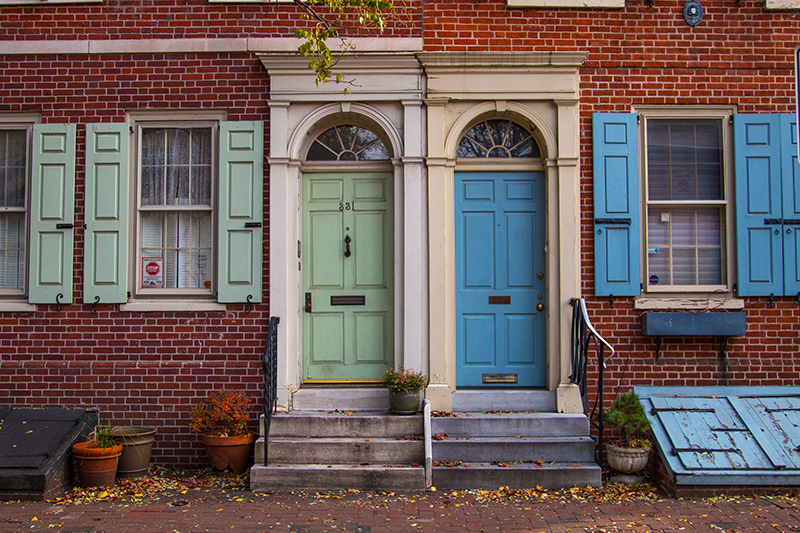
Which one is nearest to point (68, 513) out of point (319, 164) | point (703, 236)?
point (319, 164)

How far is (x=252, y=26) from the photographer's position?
614 centimetres

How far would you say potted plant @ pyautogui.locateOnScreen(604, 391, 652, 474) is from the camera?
5223 mm

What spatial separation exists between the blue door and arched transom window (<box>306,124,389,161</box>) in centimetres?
90

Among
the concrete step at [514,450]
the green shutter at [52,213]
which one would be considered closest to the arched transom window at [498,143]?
the concrete step at [514,450]

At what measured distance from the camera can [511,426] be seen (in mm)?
5613

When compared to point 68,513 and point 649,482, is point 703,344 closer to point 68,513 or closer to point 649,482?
point 649,482

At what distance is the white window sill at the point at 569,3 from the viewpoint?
20.2 feet

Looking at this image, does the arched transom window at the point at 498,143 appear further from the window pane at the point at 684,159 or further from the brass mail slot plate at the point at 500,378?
the brass mail slot plate at the point at 500,378

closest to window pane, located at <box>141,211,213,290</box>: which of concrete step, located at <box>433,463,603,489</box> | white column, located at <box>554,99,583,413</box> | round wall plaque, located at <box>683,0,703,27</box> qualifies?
concrete step, located at <box>433,463,603,489</box>

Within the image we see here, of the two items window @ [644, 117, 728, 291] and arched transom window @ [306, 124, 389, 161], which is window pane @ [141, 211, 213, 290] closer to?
arched transom window @ [306, 124, 389, 161]

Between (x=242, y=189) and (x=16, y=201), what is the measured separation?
93.3 inches

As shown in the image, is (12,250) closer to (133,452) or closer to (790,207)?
(133,452)

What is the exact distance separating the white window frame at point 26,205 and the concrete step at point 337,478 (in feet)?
9.70

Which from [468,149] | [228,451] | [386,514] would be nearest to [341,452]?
[386,514]
